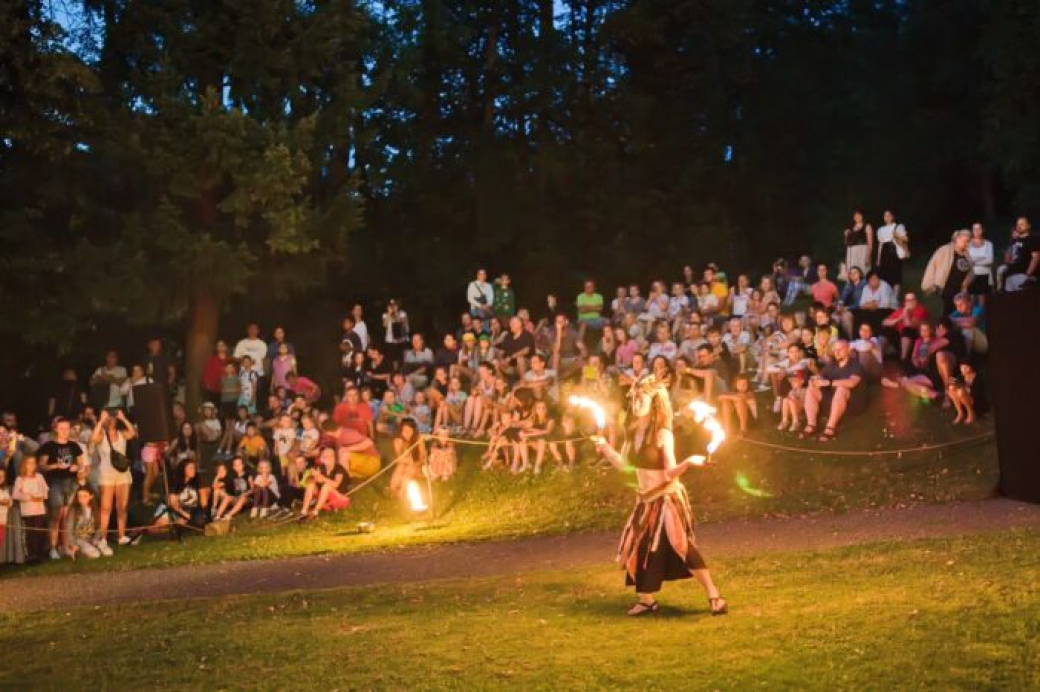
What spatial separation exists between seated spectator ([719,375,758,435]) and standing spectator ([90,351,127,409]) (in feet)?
34.5

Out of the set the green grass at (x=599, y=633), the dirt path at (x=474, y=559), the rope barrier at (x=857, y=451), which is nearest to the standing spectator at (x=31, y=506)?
the dirt path at (x=474, y=559)

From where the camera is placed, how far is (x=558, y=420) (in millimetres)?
19797

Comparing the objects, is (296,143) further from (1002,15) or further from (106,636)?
(1002,15)

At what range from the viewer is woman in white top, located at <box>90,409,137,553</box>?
17.3 meters

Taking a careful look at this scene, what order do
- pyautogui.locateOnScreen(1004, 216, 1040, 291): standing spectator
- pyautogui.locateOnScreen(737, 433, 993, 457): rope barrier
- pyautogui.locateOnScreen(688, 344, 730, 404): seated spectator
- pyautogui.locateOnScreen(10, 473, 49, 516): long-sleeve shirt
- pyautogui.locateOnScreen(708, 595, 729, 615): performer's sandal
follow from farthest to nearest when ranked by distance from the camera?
1. pyautogui.locateOnScreen(688, 344, 730, 404): seated spectator
2. pyautogui.locateOnScreen(1004, 216, 1040, 291): standing spectator
3. pyautogui.locateOnScreen(737, 433, 993, 457): rope barrier
4. pyautogui.locateOnScreen(10, 473, 49, 516): long-sleeve shirt
5. pyautogui.locateOnScreen(708, 595, 729, 615): performer's sandal

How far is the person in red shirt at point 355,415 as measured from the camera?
65.4ft

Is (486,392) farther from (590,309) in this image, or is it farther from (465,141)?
(465,141)

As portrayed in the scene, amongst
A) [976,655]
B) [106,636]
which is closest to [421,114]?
[106,636]

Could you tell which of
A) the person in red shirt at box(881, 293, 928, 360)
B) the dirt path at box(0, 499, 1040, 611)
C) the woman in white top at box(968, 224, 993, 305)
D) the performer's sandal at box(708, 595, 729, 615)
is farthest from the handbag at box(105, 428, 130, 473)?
the woman in white top at box(968, 224, 993, 305)

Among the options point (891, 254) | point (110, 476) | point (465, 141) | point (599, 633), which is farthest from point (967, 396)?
point (465, 141)

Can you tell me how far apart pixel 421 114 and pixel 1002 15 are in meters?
15.3

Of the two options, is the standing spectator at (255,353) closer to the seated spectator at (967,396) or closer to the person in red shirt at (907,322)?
the person in red shirt at (907,322)

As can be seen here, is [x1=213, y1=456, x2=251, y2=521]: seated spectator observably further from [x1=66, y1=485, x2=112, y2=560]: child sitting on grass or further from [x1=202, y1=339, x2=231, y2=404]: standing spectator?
[x1=202, y1=339, x2=231, y2=404]: standing spectator

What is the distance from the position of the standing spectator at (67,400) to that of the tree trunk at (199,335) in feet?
7.25
